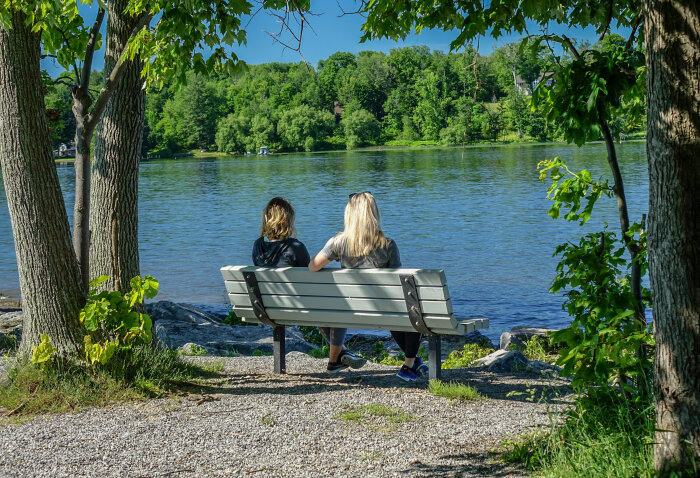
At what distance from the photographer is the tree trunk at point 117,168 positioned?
6.41 meters

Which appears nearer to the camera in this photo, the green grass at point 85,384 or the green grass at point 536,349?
the green grass at point 85,384

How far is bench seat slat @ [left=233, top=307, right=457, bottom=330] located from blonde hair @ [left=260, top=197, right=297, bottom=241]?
67cm

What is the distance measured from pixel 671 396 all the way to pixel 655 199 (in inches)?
34.7

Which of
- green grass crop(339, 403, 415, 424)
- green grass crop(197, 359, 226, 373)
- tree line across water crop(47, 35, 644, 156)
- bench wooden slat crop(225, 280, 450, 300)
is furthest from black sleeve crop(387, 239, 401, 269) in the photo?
tree line across water crop(47, 35, 644, 156)

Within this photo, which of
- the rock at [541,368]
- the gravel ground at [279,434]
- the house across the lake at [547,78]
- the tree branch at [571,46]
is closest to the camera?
the gravel ground at [279,434]

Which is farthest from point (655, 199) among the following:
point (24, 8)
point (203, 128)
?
point (203, 128)

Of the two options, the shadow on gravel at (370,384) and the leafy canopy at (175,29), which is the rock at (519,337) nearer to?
the shadow on gravel at (370,384)

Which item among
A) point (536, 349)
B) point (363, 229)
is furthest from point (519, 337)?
point (363, 229)

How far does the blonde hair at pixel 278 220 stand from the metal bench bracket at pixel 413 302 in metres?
1.39

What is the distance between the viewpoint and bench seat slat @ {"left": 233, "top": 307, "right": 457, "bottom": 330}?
18.8 feet

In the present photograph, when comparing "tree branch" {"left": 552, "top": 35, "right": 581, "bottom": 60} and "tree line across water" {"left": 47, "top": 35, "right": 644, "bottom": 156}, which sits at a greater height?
"tree line across water" {"left": 47, "top": 35, "right": 644, "bottom": 156}

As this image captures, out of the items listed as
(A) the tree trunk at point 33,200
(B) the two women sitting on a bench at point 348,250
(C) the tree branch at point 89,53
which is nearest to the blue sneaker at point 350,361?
(B) the two women sitting on a bench at point 348,250

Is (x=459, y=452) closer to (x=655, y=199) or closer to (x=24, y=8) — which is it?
(x=655, y=199)

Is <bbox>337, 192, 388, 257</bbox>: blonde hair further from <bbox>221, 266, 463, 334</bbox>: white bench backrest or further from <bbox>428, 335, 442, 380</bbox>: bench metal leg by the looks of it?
<bbox>428, 335, 442, 380</bbox>: bench metal leg
